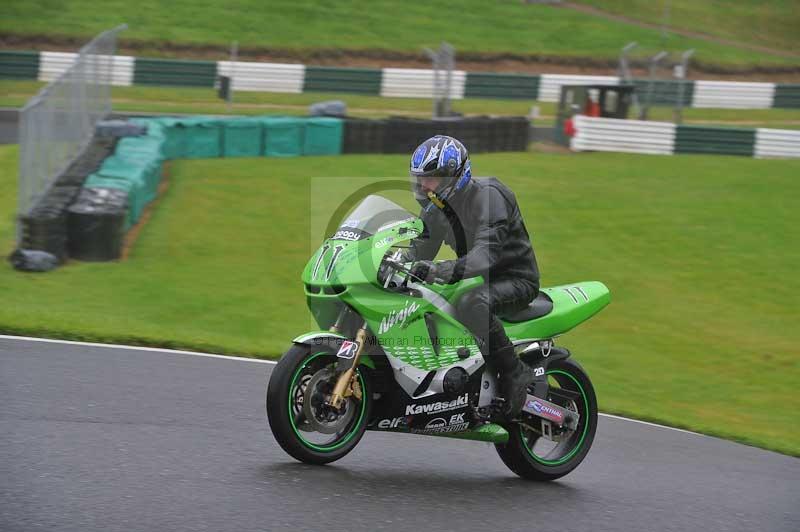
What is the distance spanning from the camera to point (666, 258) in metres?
16.7

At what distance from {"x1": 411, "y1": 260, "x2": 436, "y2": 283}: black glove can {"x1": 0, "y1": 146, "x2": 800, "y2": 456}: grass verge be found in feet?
14.4

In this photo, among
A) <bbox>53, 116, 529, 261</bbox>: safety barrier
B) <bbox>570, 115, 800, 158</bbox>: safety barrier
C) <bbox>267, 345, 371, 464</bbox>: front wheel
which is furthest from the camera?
<bbox>570, 115, 800, 158</bbox>: safety barrier

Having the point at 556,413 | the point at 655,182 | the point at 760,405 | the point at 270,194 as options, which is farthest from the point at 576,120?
the point at 556,413

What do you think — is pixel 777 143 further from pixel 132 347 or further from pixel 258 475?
pixel 258 475

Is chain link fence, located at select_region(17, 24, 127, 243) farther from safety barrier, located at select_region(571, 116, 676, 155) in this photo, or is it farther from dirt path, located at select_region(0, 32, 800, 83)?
dirt path, located at select_region(0, 32, 800, 83)

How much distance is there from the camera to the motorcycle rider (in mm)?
6191

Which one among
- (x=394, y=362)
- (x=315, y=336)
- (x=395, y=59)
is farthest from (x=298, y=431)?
(x=395, y=59)

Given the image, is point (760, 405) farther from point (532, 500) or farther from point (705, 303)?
point (532, 500)

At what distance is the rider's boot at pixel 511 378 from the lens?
655cm

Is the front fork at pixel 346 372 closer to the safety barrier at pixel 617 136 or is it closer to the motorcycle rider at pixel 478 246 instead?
the motorcycle rider at pixel 478 246

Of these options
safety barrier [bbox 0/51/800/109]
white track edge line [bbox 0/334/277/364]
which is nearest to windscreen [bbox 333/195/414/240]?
white track edge line [bbox 0/334/277/364]

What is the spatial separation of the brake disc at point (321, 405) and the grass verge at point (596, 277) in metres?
4.10

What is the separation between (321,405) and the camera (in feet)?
19.9

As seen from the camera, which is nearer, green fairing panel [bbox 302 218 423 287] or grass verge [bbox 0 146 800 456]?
green fairing panel [bbox 302 218 423 287]
